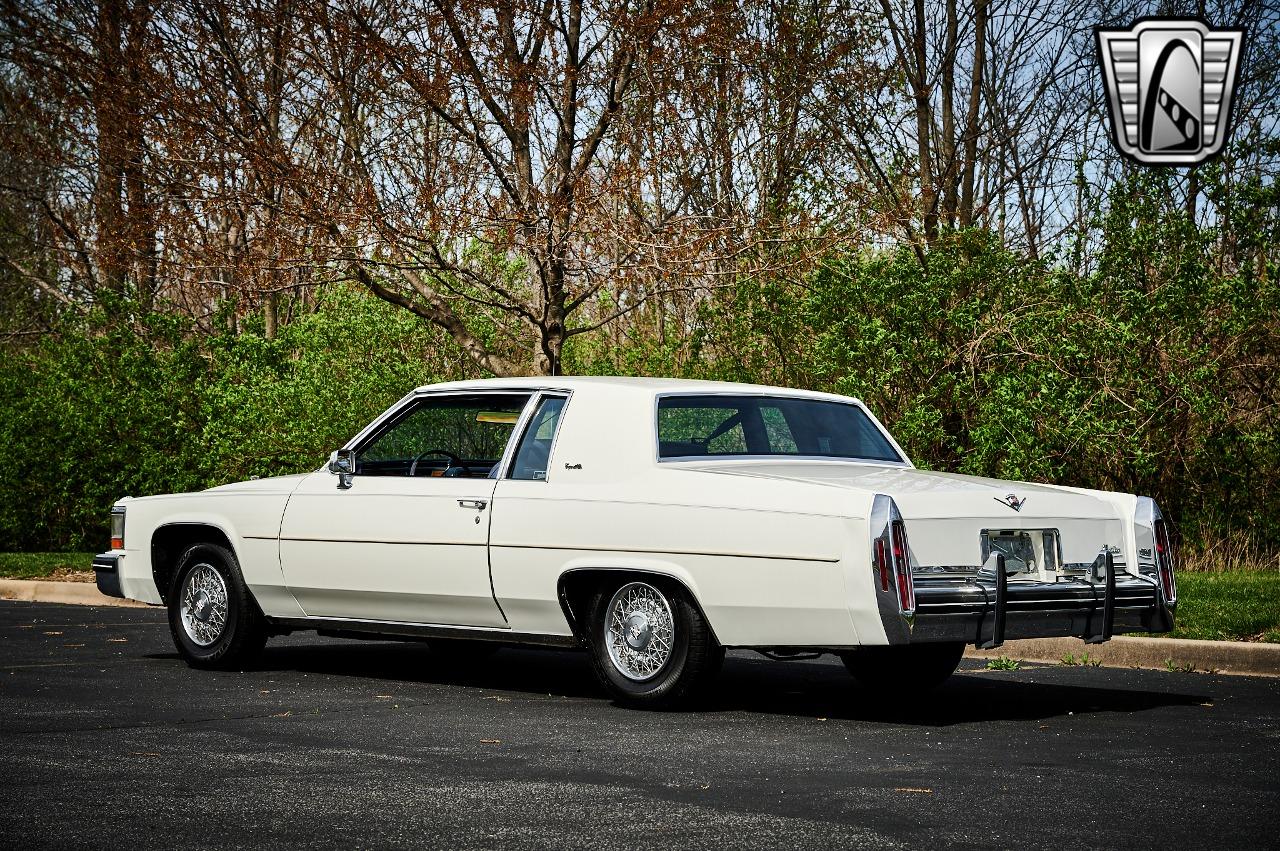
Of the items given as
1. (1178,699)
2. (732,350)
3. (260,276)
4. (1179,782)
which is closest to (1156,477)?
(732,350)

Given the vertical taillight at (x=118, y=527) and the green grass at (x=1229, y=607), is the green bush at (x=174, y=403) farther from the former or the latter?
the green grass at (x=1229, y=607)

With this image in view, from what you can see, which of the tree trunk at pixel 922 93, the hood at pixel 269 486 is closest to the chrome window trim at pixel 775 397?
the hood at pixel 269 486

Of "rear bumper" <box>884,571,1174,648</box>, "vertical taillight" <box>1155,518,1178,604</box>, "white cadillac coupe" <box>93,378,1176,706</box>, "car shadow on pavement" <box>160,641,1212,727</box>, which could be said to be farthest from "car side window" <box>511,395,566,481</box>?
"vertical taillight" <box>1155,518,1178,604</box>

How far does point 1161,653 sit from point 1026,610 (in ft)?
10.4

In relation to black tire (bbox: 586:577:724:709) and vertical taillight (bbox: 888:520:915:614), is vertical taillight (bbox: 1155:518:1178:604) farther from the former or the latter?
black tire (bbox: 586:577:724:709)

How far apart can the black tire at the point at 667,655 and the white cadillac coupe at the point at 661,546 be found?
1 cm

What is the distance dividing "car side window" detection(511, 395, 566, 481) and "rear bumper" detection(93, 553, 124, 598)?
325 centimetres

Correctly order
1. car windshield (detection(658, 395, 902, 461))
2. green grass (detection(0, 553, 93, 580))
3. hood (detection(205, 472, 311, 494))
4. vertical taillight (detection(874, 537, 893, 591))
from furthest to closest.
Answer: green grass (detection(0, 553, 93, 580))
hood (detection(205, 472, 311, 494))
car windshield (detection(658, 395, 902, 461))
vertical taillight (detection(874, 537, 893, 591))

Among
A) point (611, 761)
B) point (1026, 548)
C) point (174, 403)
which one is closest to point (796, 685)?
point (1026, 548)

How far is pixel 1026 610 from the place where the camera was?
780 cm

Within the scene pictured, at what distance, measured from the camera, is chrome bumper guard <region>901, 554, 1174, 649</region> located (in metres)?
7.52

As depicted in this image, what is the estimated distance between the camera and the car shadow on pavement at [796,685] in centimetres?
852

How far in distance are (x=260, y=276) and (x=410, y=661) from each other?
21.7ft

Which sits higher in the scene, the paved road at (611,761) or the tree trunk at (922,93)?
the tree trunk at (922,93)
